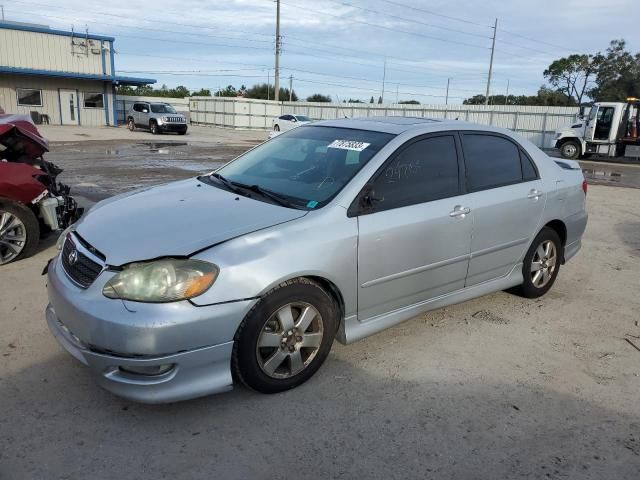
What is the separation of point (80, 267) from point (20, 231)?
296 cm

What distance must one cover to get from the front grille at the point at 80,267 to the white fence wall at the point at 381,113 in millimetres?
23888

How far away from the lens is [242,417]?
289 centimetres

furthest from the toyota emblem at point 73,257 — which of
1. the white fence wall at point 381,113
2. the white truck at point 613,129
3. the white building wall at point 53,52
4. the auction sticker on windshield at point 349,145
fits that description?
the white building wall at point 53,52

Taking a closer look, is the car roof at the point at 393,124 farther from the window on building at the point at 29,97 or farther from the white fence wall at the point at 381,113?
the window on building at the point at 29,97

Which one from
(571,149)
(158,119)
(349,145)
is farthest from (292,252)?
(158,119)

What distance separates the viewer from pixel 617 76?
51406 millimetres

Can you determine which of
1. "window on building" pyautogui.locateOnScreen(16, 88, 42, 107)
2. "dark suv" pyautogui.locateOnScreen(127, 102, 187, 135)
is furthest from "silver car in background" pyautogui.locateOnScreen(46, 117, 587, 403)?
"window on building" pyautogui.locateOnScreen(16, 88, 42, 107)

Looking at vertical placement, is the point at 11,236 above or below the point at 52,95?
below

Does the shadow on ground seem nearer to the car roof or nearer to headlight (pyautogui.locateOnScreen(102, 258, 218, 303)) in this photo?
headlight (pyautogui.locateOnScreen(102, 258, 218, 303))

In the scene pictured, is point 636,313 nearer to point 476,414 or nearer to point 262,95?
point 476,414

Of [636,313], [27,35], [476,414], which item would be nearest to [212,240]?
[476,414]

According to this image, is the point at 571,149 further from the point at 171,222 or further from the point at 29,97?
the point at 29,97

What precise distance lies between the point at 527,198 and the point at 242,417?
118 inches

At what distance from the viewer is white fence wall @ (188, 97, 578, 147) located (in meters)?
31.3
